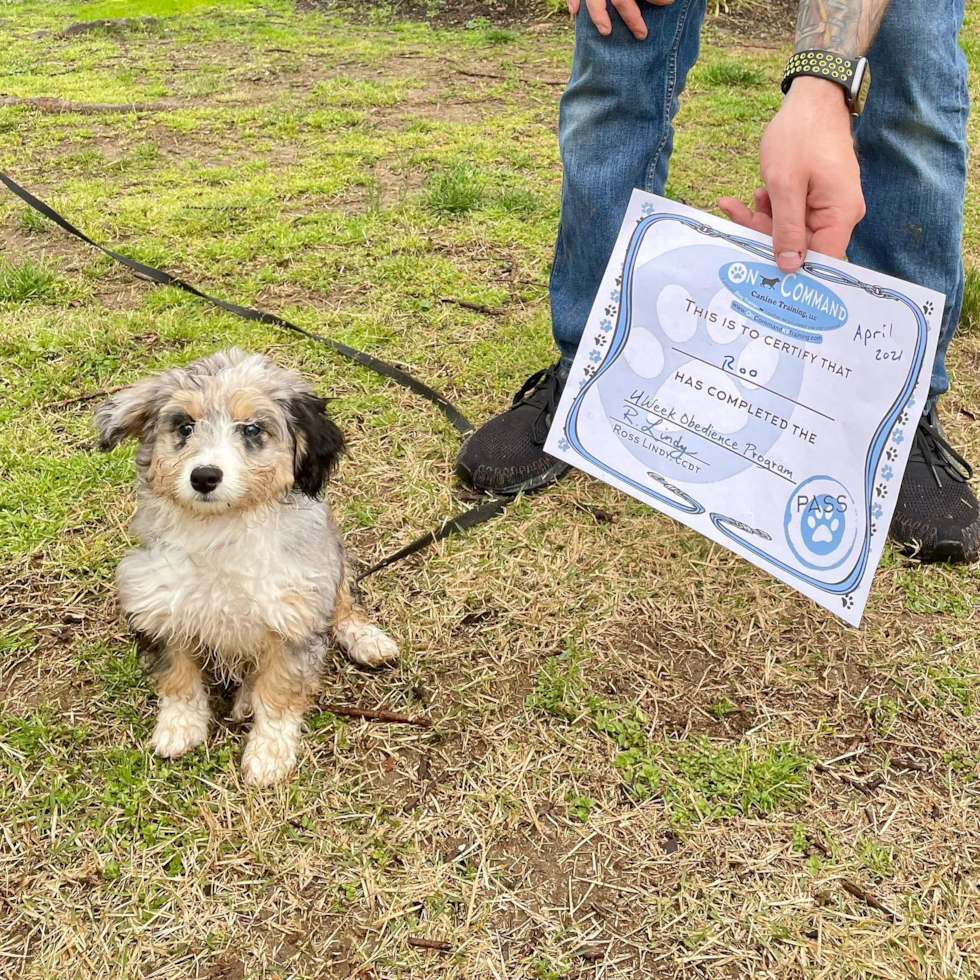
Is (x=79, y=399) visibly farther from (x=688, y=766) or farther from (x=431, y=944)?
(x=688, y=766)

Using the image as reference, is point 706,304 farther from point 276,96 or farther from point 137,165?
point 276,96

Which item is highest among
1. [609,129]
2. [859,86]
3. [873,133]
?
[859,86]

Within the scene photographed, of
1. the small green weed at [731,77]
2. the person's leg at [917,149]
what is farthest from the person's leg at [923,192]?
the small green weed at [731,77]

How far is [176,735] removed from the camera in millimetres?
2277

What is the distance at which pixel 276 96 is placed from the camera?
8133mm

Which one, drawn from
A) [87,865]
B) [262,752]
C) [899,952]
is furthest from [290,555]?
[899,952]

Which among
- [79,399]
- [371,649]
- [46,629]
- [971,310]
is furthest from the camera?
[971,310]

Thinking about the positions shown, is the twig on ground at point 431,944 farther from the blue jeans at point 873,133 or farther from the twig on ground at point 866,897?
the blue jeans at point 873,133

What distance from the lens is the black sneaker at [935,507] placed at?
293cm

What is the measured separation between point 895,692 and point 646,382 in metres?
1.25

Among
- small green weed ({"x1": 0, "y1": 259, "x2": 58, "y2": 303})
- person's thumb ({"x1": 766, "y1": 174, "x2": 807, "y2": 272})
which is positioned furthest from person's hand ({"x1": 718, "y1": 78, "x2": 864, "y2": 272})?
small green weed ({"x1": 0, "y1": 259, "x2": 58, "y2": 303})

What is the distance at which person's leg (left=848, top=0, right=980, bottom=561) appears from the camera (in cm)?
259

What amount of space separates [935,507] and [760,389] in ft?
4.17

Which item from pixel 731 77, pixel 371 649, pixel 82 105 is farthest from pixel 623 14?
pixel 82 105
